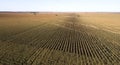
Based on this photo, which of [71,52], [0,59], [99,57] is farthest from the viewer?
[71,52]

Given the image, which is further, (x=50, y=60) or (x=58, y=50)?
(x=58, y=50)

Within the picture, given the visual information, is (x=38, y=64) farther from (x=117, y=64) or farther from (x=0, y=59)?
(x=117, y=64)

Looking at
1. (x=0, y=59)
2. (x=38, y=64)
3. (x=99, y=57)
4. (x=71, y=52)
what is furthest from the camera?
(x=71, y=52)

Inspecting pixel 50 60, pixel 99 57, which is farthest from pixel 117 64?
pixel 50 60

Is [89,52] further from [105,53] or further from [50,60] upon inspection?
[50,60]

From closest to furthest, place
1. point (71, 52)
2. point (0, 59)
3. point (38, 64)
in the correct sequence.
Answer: point (38, 64) → point (0, 59) → point (71, 52)

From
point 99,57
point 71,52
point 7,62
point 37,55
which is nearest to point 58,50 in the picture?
point 71,52

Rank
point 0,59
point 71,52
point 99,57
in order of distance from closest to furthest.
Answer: point 0,59 < point 99,57 < point 71,52

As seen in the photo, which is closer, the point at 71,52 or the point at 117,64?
the point at 117,64
